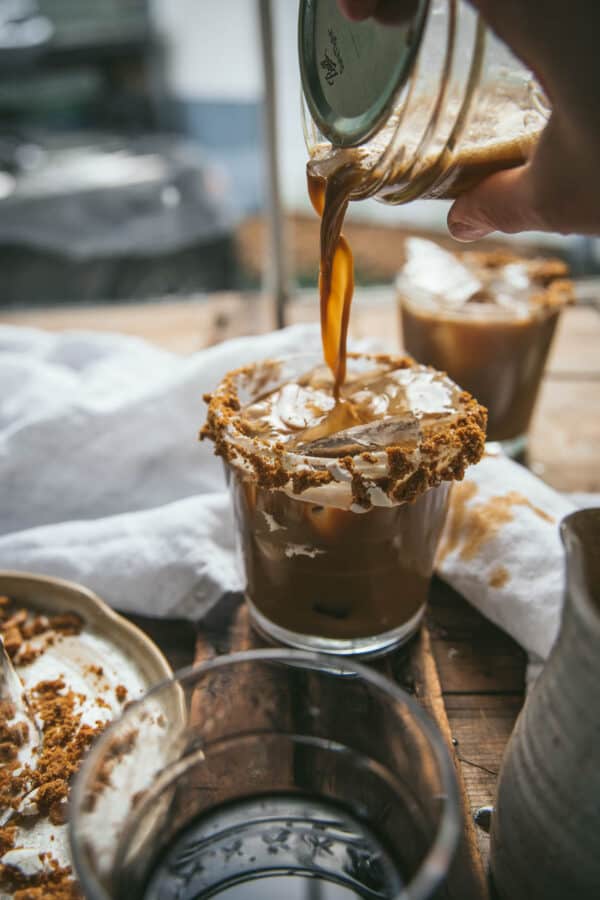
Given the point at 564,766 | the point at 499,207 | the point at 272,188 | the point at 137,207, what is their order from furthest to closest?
the point at 137,207
the point at 272,188
the point at 499,207
the point at 564,766

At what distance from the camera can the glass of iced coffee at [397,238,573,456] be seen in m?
0.94

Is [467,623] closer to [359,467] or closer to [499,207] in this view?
Result: [359,467]

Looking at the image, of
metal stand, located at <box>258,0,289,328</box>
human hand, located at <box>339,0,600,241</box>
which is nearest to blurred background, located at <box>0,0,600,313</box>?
metal stand, located at <box>258,0,289,328</box>

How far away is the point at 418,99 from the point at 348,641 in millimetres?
428

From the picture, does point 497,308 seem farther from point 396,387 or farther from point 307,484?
point 307,484

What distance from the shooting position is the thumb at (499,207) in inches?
18.4

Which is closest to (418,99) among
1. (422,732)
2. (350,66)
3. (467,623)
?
(350,66)

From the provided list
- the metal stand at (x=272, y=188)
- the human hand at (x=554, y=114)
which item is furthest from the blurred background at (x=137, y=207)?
the human hand at (x=554, y=114)

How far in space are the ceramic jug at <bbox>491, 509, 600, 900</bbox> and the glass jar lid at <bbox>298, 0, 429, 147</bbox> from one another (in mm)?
279

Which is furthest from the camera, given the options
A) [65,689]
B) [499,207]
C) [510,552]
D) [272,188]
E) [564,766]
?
[272,188]

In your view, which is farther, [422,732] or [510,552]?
[510,552]

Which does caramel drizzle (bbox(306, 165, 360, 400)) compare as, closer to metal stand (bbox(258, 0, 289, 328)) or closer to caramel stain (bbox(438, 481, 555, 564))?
caramel stain (bbox(438, 481, 555, 564))

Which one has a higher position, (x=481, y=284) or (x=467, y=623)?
(x=481, y=284)

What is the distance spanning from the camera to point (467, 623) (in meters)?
0.72
